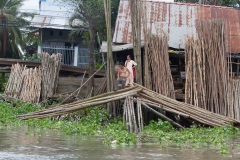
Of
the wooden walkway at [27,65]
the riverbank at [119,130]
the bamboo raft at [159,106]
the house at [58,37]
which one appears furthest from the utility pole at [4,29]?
the bamboo raft at [159,106]

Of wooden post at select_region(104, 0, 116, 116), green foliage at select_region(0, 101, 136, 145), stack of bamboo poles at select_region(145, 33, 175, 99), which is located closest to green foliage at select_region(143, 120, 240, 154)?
green foliage at select_region(0, 101, 136, 145)

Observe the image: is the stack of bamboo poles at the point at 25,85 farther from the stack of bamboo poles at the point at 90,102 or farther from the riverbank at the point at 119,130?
the stack of bamboo poles at the point at 90,102

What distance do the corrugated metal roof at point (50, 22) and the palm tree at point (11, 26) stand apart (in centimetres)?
142

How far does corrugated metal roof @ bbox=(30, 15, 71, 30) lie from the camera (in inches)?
1209

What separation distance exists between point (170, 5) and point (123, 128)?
27.9 feet

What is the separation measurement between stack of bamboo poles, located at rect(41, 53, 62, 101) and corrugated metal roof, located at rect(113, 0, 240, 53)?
2.97 meters

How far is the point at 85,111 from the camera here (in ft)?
42.8

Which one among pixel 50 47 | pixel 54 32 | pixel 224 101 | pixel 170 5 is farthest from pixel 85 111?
pixel 54 32

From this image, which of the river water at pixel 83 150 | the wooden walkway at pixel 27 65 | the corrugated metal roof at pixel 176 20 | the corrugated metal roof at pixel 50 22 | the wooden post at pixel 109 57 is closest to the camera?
the river water at pixel 83 150

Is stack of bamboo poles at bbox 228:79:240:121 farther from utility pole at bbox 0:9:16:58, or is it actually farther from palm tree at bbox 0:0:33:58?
utility pole at bbox 0:9:16:58

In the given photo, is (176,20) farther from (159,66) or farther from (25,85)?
(25,85)

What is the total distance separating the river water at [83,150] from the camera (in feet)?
21.4

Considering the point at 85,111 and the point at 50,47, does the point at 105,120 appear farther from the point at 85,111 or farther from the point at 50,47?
the point at 50,47

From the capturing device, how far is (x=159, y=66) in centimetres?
1303
